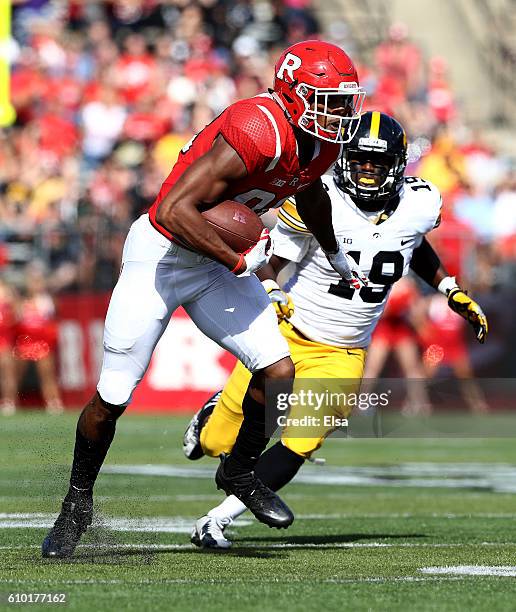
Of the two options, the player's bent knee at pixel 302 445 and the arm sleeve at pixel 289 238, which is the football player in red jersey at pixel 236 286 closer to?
the player's bent knee at pixel 302 445

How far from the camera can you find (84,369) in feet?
43.1

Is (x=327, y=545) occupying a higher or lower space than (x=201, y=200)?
lower

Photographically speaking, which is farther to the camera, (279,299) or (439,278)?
(439,278)

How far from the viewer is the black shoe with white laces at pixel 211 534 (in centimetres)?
543

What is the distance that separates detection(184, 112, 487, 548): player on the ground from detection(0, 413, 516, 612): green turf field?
0.61m

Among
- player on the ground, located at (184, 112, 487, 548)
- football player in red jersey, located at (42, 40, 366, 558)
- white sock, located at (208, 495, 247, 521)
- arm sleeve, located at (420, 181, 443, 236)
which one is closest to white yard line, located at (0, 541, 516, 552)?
white sock, located at (208, 495, 247, 521)

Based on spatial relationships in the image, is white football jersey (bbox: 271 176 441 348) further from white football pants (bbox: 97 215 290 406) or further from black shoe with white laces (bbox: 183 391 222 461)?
white football pants (bbox: 97 215 290 406)

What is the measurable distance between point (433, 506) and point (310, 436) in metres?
1.71

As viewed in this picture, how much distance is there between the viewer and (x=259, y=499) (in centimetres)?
522

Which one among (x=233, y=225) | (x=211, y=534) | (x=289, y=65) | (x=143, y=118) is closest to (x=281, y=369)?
(x=233, y=225)

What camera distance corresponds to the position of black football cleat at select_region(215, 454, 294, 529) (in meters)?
5.16

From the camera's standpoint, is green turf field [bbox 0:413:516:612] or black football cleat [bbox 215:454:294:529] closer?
green turf field [bbox 0:413:516:612]

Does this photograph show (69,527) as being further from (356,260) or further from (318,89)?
(318,89)

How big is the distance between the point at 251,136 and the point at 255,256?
43cm
